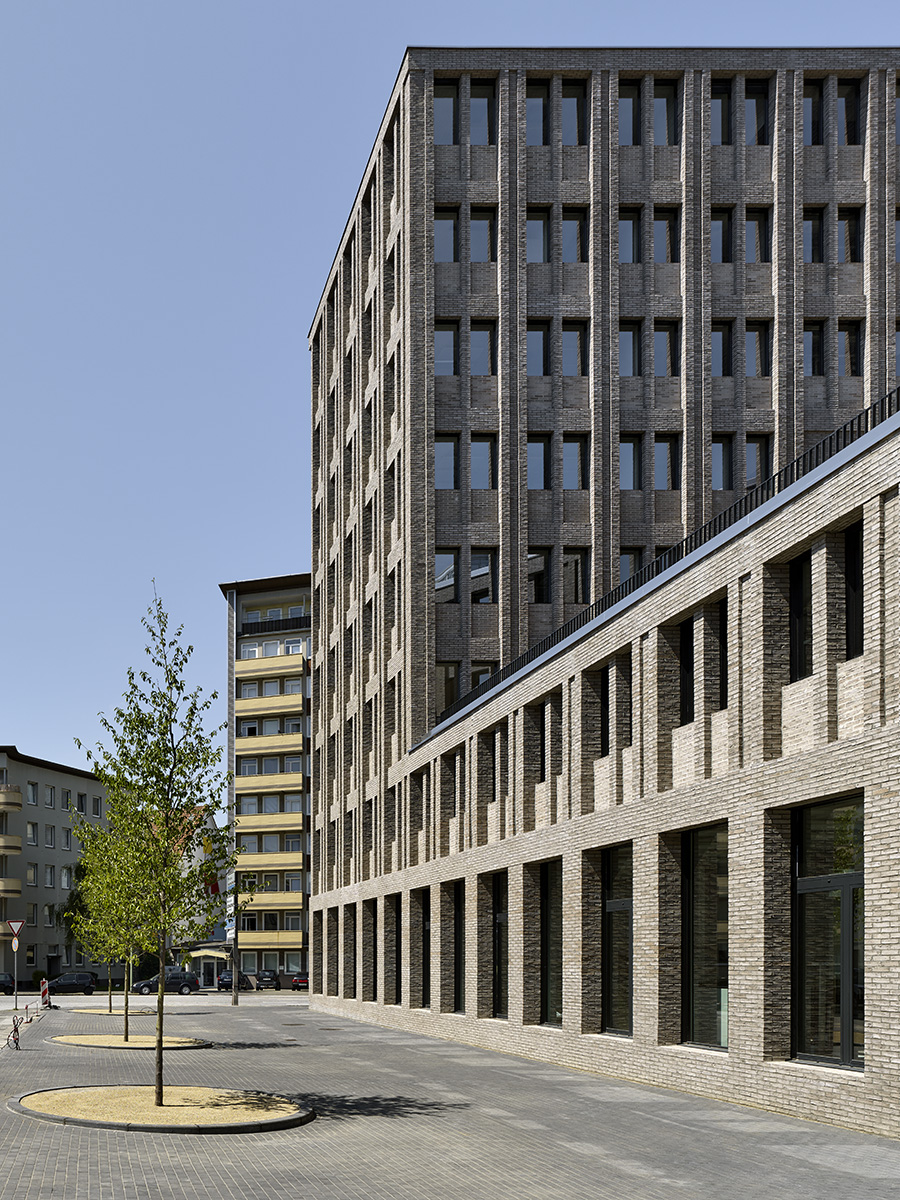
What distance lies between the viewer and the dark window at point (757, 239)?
Answer: 147 feet

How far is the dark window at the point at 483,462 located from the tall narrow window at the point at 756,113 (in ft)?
40.0

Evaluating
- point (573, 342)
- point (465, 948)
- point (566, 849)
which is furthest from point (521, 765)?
point (573, 342)

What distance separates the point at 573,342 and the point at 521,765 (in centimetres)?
1739

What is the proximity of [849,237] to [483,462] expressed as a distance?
13270 millimetres

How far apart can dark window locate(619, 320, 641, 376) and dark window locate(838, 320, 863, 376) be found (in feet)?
20.2

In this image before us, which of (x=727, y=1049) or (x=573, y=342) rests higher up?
(x=573, y=342)

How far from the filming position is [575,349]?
45438mm

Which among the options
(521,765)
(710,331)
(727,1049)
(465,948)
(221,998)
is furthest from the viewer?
(221,998)

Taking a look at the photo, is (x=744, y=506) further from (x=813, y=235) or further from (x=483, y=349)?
(x=813, y=235)

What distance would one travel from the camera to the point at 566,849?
Result: 29281 millimetres

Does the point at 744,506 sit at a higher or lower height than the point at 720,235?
lower

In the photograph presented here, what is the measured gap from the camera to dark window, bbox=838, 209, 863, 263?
44.8 metres

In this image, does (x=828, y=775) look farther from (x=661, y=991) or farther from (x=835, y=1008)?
(x=661, y=991)

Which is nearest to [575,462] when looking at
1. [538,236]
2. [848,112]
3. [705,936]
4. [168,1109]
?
[538,236]
